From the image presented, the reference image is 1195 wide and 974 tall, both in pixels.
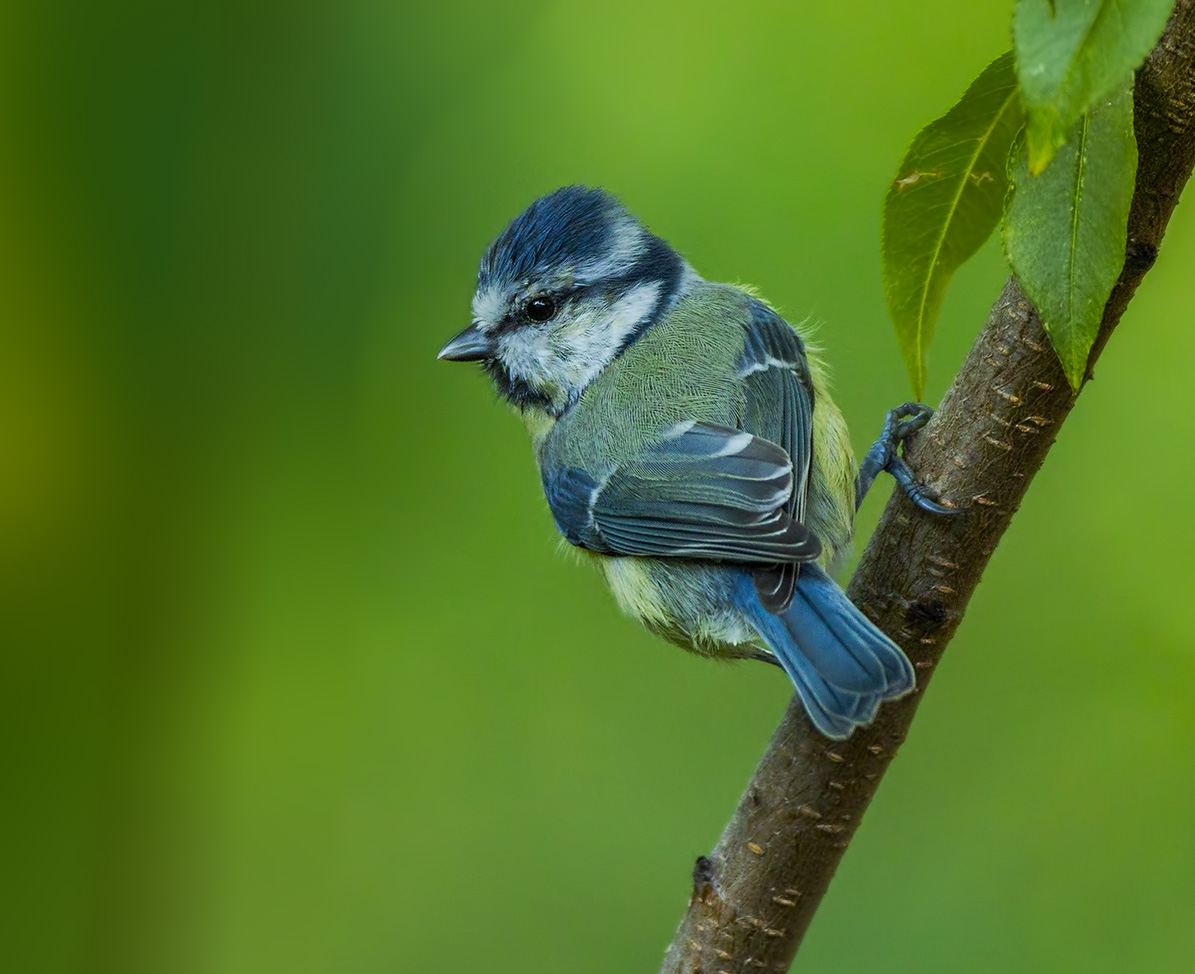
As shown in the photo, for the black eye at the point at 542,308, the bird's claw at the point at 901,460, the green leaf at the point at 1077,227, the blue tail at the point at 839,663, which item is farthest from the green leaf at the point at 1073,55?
the black eye at the point at 542,308

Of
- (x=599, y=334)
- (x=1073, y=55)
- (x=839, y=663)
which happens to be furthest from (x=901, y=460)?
(x=599, y=334)

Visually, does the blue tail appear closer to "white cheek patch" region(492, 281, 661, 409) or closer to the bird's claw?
the bird's claw

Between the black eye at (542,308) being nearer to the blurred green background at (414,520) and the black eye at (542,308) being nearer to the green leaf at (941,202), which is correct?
the blurred green background at (414,520)

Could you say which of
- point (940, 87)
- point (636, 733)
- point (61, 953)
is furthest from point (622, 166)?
point (61, 953)

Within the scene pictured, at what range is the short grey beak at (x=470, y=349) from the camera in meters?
2.54

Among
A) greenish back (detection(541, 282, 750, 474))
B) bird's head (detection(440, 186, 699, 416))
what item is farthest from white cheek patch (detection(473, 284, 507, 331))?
greenish back (detection(541, 282, 750, 474))

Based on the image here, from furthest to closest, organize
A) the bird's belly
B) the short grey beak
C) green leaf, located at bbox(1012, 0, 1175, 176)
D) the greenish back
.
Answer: the short grey beak
the greenish back
the bird's belly
green leaf, located at bbox(1012, 0, 1175, 176)

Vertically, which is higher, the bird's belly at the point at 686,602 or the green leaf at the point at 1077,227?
the green leaf at the point at 1077,227

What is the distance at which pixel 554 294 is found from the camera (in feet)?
8.31

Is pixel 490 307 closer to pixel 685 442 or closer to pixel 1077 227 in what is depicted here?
pixel 685 442

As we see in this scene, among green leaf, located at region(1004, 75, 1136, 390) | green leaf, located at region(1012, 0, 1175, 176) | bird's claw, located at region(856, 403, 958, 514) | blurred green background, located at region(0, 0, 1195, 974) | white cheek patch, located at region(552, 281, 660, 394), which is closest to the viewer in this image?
green leaf, located at region(1012, 0, 1175, 176)

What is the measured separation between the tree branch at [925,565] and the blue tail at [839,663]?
0.05 metres

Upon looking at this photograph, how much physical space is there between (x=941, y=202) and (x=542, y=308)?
1.23 m

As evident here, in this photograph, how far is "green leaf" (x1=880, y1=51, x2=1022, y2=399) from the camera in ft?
4.45
